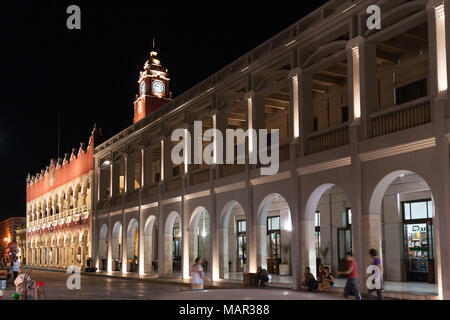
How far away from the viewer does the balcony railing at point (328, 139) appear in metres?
17.9

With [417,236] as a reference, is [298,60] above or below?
above

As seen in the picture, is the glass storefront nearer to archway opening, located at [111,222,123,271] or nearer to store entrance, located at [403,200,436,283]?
archway opening, located at [111,222,123,271]

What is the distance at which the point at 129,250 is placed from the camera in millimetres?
34844

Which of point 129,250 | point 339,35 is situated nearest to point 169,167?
point 129,250

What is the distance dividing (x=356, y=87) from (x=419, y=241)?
674 cm

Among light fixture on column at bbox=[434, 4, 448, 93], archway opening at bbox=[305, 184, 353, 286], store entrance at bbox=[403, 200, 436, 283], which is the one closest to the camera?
light fixture on column at bbox=[434, 4, 448, 93]

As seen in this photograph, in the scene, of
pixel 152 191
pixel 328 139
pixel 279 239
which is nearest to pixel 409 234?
pixel 328 139

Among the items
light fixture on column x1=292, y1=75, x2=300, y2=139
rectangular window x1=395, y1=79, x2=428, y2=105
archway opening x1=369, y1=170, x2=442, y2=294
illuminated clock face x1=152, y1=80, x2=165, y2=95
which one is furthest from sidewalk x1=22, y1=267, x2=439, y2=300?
illuminated clock face x1=152, y1=80, x2=165, y2=95

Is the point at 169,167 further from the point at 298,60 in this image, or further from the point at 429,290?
the point at 429,290

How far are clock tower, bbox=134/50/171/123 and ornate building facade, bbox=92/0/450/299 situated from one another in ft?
Answer: 64.8

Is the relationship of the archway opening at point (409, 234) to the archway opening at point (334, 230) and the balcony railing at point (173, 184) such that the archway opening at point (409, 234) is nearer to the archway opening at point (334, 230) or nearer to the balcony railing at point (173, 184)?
the archway opening at point (334, 230)

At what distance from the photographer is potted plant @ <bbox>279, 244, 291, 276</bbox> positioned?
2707 cm

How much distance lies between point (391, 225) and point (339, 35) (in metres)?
7.64
